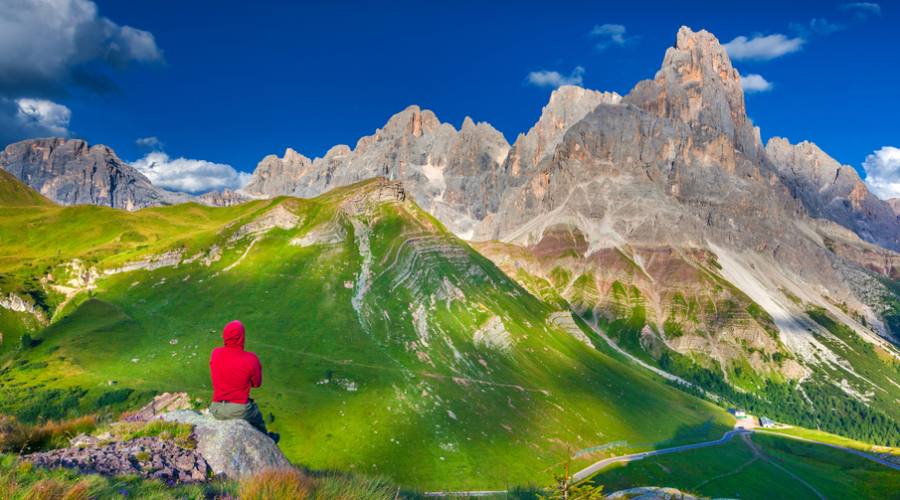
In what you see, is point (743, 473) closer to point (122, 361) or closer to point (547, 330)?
point (547, 330)

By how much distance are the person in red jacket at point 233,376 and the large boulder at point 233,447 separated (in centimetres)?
48

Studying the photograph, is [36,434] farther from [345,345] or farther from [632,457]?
[632,457]

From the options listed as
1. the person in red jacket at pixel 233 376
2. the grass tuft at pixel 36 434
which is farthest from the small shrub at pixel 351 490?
the grass tuft at pixel 36 434

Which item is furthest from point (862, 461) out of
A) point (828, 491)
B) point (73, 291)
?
point (73, 291)

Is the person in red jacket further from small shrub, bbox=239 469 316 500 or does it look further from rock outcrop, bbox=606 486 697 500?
rock outcrop, bbox=606 486 697 500

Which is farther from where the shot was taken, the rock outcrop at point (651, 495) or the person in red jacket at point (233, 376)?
the rock outcrop at point (651, 495)

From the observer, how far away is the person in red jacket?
17.8 meters

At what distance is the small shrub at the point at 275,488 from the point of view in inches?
398

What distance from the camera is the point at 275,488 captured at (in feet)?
33.8

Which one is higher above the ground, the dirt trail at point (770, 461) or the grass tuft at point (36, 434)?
the grass tuft at point (36, 434)

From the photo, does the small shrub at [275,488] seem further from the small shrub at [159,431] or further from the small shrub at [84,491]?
the small shrub at [159,431]

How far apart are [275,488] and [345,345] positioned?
120411mm

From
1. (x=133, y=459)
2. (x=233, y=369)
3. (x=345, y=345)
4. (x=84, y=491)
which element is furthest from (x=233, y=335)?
(x=345, y=345)

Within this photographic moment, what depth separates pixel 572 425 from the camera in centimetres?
13188
